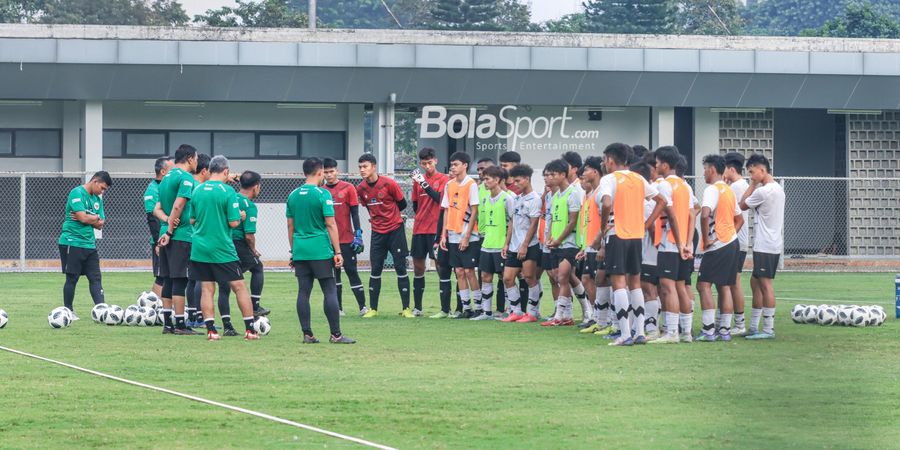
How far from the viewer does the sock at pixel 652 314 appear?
1502cm

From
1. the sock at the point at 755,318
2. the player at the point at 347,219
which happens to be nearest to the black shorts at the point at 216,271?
the player at the point at 347,219

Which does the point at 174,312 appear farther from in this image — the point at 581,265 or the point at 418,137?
the point at 418,137

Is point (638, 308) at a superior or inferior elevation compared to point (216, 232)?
inferior

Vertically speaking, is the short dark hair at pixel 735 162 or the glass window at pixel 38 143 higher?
the glass window at pixel 38 143

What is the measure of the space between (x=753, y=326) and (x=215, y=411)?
7.75 metres

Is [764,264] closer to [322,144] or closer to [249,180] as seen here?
[249,180]

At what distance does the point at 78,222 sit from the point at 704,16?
271ft

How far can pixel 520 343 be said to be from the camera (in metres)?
14.8

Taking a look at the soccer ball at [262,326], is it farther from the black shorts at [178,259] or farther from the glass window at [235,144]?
the glass window at [235,144]

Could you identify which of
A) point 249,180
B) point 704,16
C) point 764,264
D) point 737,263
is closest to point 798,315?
point 764,264

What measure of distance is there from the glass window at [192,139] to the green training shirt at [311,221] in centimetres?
2433

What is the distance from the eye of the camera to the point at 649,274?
14.7 metres

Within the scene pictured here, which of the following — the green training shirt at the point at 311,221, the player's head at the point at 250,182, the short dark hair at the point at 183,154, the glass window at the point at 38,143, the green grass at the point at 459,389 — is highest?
the glass window at the point at 38,143

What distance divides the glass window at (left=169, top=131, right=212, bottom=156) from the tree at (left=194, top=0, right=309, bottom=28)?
33.7 metres
